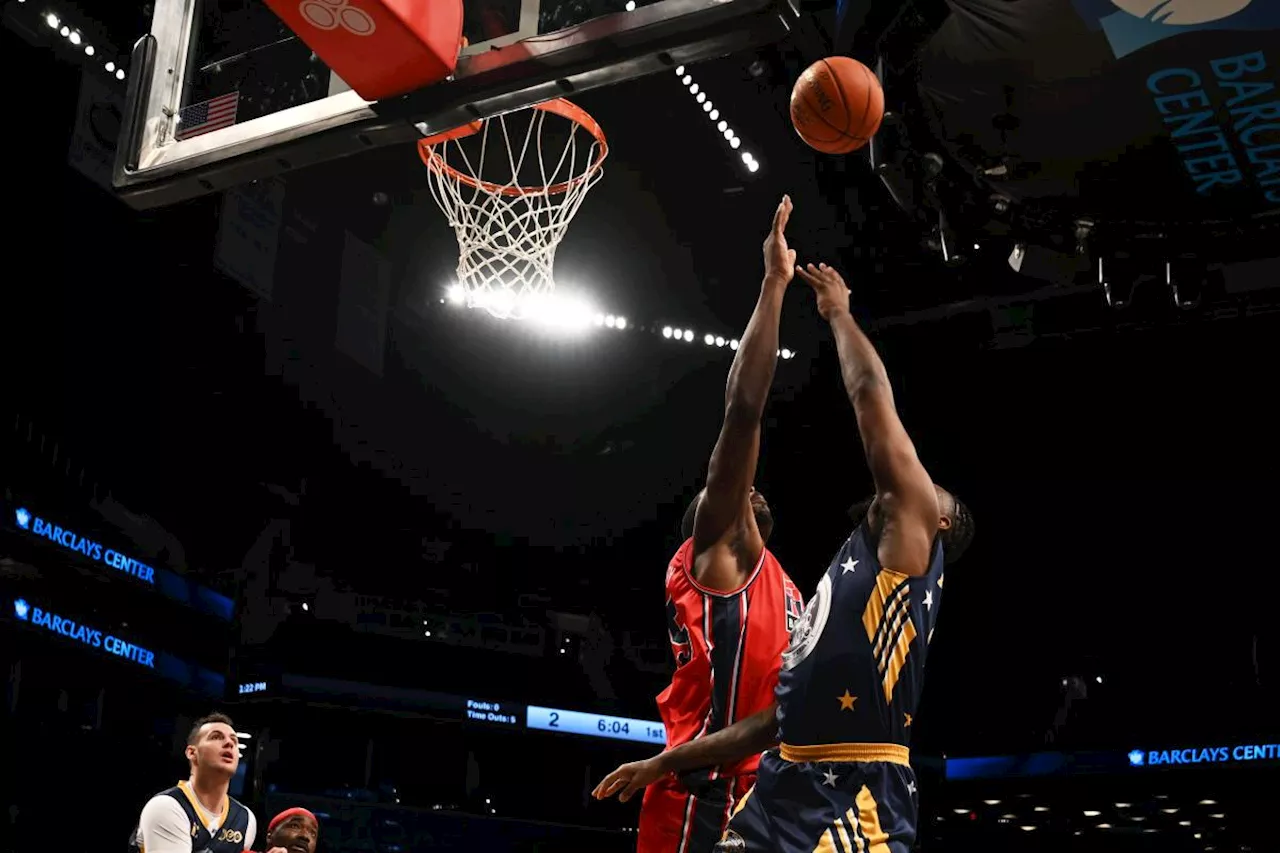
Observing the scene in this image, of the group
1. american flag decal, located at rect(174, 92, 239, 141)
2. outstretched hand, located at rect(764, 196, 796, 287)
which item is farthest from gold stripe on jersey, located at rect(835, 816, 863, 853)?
american flag decal, located at rect(174, 92, 239, 141)

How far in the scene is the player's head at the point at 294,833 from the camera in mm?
5742

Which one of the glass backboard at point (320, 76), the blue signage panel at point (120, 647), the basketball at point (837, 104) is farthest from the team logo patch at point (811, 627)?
the blue signage panel at point (120, 647)

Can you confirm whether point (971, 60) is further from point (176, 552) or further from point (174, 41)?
point (176, 552)

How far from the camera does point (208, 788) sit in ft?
17.6

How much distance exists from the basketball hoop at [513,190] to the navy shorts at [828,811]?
2.43 meters

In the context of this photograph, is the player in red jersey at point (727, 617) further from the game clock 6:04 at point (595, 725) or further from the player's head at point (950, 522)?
the game clock 6:04 at point (595, 725)

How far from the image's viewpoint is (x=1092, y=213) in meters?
7.15

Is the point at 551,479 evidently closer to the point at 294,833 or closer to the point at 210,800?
the point at 294,833

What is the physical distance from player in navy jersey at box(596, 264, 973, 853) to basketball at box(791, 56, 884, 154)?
1.41m

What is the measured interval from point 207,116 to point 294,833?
2.94 m

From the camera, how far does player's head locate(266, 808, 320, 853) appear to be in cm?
574

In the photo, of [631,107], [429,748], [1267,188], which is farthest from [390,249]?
[1267,188]

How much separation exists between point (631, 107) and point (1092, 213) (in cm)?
338

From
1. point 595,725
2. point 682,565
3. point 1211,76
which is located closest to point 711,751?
point 682,565
